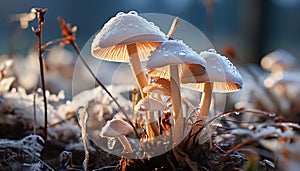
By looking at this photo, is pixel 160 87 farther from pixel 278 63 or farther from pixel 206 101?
pixel 278 63

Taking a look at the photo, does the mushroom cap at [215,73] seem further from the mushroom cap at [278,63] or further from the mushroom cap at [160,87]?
the mushroom cap at [278,63]

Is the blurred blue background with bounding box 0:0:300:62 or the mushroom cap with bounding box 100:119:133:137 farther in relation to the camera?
the blurred blue background with bounding box 0:0:300:62

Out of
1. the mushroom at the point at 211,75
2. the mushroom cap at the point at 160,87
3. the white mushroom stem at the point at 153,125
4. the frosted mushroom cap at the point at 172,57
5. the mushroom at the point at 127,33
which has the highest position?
the mushroom at the point at 127,33

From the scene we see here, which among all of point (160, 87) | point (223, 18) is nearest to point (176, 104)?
point (160, 87)

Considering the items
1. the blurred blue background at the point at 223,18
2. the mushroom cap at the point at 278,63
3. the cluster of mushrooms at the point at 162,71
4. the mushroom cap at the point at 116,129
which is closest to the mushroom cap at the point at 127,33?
the cluster of mushrooms at the point at 162,71

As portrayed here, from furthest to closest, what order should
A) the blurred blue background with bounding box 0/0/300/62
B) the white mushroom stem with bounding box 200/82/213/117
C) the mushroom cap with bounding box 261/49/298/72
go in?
the blurred blue background with bounding box 0/0/300/62
the mushroom cap with bounding box 261/49/298/72
the white mushroom stem with bounding box 200/82/213/117

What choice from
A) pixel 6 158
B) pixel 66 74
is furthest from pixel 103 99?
pixel 66 74

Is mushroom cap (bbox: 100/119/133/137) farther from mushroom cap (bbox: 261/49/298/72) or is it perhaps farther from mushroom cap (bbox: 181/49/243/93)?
mushroom cap (bbox: 261/49/298/72)

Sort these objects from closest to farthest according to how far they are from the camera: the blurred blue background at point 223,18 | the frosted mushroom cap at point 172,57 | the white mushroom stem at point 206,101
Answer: the frosted mushroom cap at point 172,57
the white mushroom stem at point 206,101
the blurred blue background at point 223,18

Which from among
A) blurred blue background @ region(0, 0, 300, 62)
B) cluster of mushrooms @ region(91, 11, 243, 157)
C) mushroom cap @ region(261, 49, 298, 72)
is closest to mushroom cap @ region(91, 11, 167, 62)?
cluster of mushrooms @ region(91, 11, 243, 157)
